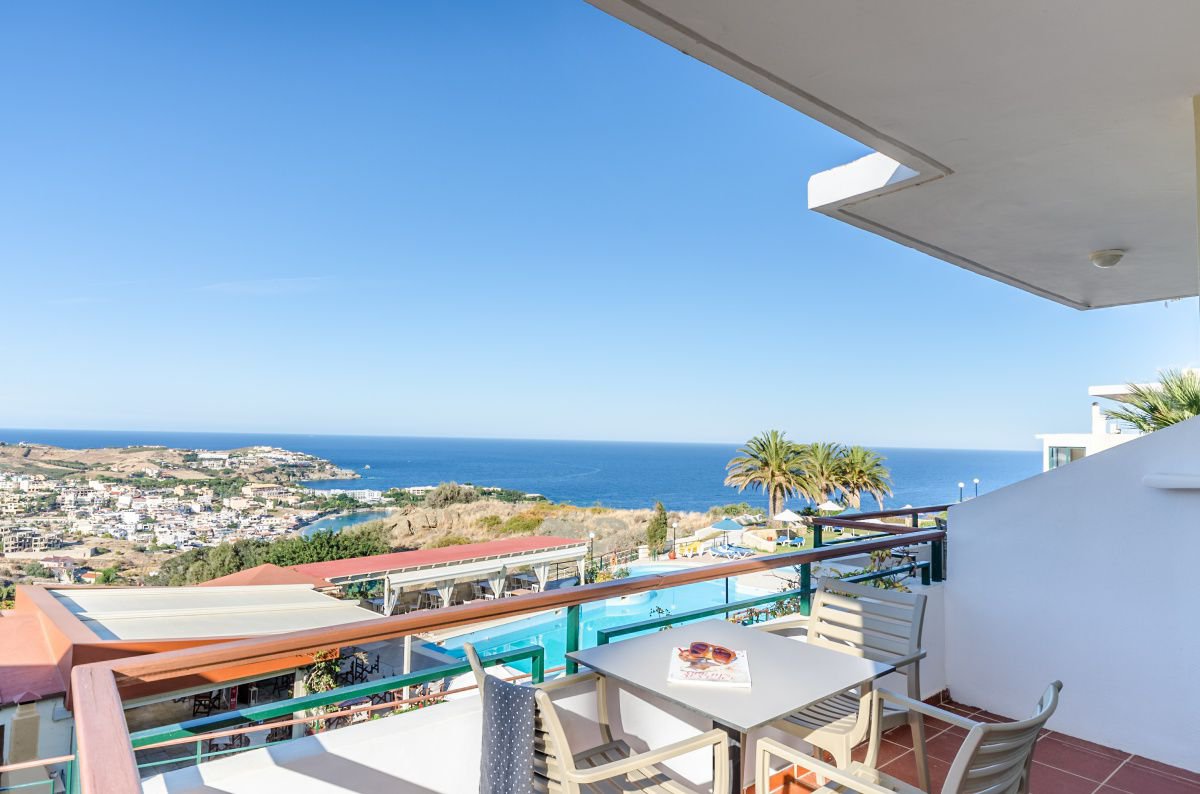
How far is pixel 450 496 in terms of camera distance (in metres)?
42.2

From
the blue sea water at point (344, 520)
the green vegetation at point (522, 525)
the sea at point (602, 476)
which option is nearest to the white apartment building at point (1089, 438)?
the green vegetation at point (522, 525)

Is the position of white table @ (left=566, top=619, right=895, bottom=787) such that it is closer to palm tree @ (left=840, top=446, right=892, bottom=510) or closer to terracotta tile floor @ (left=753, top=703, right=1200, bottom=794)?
terracotta tile floor @ (left=753, top=703, right=1200, bottom=794)

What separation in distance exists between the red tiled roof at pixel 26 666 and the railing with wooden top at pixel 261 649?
3.77m

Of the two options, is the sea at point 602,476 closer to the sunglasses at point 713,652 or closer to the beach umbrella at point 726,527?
the beach umbrella at point 726,527

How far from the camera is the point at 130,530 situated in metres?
24.2

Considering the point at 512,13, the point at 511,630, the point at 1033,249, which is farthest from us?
the point at 512,13

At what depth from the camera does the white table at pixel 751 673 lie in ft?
6.10

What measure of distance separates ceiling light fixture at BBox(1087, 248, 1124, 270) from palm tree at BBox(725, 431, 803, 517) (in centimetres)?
2011

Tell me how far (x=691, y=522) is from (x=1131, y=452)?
109 ft

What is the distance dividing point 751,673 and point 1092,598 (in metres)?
2.31

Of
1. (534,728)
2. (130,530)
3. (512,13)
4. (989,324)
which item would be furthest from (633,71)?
(989,324)

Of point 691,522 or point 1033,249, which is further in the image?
point 691,522

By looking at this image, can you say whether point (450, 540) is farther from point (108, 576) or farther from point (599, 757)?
point (599, 757)

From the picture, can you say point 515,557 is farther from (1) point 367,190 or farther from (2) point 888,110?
(1) point 367,190
